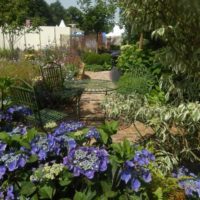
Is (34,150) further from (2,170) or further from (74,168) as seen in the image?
(74,168)

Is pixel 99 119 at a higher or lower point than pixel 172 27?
lower

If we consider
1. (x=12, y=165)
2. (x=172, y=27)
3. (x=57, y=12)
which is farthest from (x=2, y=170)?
(x=57, y=12)

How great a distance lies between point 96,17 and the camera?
28.7m

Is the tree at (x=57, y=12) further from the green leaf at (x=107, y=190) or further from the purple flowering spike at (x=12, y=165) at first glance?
the green leaf at (x=107, y=190)

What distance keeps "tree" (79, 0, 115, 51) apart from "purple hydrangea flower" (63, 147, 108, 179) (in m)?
25.7

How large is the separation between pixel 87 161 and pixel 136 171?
292 mm

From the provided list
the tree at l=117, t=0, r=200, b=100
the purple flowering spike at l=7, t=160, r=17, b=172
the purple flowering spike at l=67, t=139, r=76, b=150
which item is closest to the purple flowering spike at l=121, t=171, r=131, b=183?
the purple flowering spike at l=67, t=139, r=76, b=150

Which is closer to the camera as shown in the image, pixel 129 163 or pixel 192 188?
pixel 129 163

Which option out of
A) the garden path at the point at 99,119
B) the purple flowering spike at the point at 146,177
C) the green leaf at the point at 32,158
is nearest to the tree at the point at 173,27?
the purple flowering spike at the point at 146,177

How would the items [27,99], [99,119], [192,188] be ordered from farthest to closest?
[99,119] → [27,99] → [192,188]

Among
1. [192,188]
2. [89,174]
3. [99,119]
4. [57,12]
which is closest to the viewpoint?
[89,174]

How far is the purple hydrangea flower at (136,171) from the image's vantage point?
233 cm

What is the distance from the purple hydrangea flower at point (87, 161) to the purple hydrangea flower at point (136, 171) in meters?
0.12

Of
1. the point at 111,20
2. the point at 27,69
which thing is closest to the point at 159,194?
the point at 27,69
